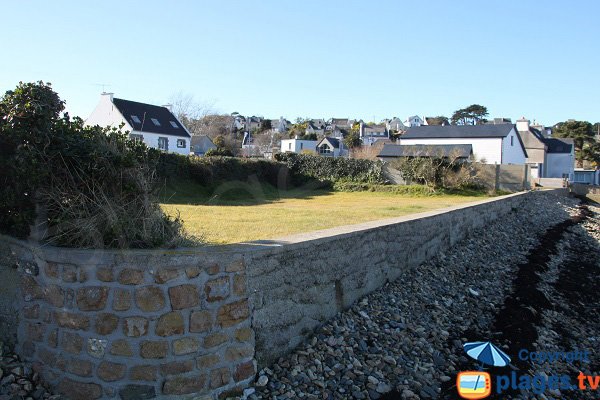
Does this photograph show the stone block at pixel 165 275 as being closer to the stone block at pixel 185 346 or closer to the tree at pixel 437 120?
the stone block at pixel 185 346

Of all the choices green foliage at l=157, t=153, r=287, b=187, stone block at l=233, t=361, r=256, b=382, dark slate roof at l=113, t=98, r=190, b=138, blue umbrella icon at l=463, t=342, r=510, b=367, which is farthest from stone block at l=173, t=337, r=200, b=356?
dark slate roof at l=113, t=98, r=190, b=138

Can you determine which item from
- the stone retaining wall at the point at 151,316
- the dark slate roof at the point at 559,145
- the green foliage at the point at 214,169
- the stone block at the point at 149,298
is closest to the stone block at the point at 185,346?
the stone retaining wall at the point at 151,316

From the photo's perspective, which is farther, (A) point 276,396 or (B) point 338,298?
(B) point 338,298

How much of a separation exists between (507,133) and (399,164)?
23.3 m

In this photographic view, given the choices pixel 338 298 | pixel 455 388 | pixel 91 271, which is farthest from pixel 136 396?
pixel 455 388

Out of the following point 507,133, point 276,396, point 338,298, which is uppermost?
point 507,133

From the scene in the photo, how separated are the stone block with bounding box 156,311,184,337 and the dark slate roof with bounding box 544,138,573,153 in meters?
58.7

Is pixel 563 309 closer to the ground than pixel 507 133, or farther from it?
closer to the ground

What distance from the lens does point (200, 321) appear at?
3826 mm

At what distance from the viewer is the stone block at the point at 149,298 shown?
3641 millimetres

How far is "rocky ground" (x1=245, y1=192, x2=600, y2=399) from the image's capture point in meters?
4.38

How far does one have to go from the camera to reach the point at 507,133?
41.8 metres

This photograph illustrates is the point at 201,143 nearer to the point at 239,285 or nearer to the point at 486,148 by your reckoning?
the point at 486,148

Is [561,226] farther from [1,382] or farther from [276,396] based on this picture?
[1,382]
